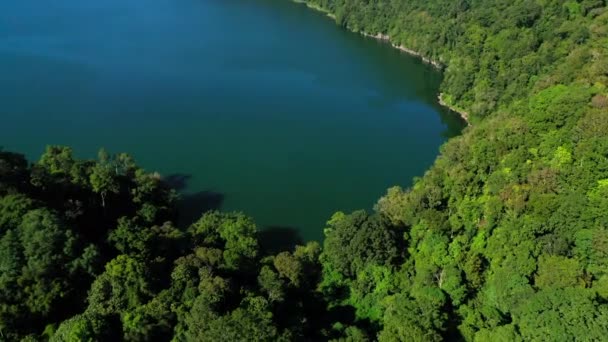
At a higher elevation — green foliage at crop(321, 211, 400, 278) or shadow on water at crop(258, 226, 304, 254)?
green foliage at crop(321, 211, 400, 278)

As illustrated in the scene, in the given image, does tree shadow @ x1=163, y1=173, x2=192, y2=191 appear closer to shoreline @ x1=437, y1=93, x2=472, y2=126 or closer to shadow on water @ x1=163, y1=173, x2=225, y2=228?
shadow on water @ x1=163, y1=173, x2=225, y2=228

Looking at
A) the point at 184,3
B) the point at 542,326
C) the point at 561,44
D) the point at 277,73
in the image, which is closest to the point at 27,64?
the point at 277,73

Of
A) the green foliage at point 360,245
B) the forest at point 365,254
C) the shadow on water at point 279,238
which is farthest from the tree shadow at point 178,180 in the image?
the green foliage at point 360,245

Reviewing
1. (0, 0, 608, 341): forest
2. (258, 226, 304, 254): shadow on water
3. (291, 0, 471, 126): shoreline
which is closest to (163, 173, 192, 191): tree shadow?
(0, 0, 608, 341): forest

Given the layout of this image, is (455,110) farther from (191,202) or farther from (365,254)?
(365,254)

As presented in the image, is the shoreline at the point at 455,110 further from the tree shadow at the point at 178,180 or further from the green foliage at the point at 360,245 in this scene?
the green foliage at the point at 360,245

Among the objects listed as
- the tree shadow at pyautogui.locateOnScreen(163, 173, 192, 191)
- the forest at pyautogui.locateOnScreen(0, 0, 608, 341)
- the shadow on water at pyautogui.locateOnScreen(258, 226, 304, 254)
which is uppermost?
the forest at pyautogui.locateOnScreen(0, 0, 608, 341)
